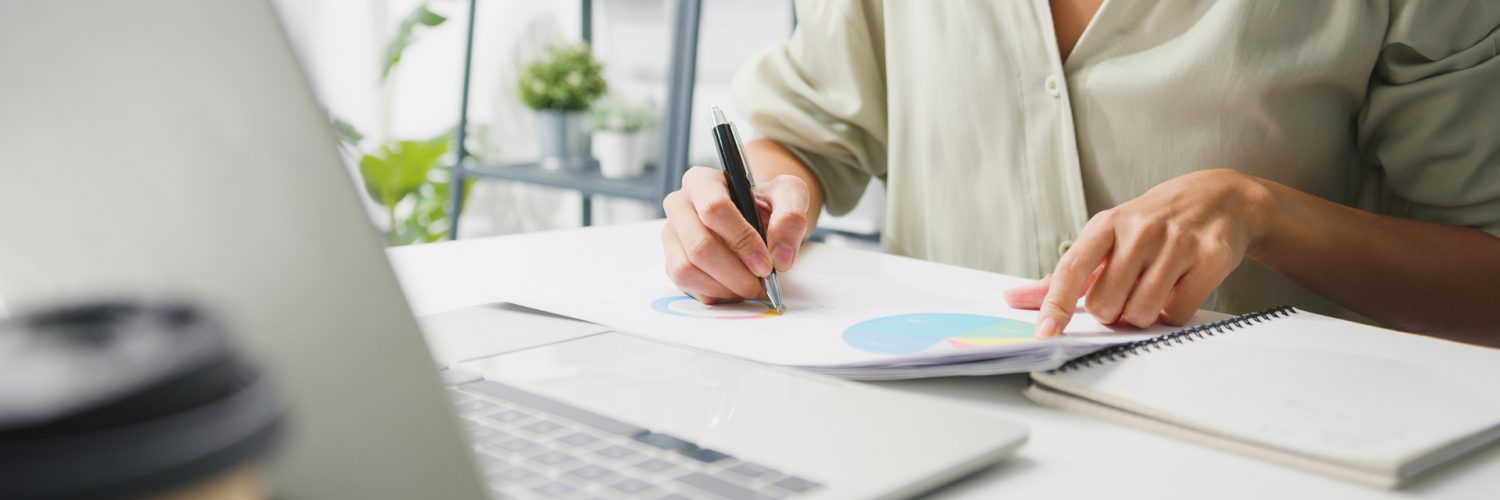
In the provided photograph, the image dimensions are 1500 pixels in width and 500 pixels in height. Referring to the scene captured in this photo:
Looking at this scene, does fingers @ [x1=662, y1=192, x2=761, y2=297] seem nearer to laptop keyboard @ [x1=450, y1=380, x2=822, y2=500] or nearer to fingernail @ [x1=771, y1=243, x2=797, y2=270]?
fingernail @ [x1=771, y1=243, x2=797, y2=270]

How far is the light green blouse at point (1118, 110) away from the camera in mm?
832

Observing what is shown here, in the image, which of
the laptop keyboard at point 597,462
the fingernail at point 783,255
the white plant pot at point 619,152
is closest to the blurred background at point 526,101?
the white plant pot at point 619,152

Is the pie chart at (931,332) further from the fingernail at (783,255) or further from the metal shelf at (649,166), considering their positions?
the metal shelf at (649,166)

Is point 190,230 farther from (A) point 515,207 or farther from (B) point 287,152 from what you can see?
(A) point 515,207

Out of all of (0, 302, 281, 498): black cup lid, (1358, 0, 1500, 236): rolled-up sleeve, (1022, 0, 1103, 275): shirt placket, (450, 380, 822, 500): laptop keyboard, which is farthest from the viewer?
(1022, 0, 1103, 275): shirt placket

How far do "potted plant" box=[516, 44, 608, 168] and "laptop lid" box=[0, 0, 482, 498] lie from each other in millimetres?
2397

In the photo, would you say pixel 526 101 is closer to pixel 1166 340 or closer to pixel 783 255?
pixel 783 255

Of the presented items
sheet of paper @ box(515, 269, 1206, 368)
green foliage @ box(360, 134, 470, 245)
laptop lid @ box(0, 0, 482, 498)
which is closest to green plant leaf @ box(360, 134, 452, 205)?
green foliage @ box(360, 134, 470, 245)

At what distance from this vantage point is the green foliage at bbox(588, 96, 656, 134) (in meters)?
2.50

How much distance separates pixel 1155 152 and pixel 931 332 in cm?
42

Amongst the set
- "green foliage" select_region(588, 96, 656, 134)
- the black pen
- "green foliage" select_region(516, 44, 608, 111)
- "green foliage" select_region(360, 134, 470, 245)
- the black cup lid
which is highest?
the black cup lid

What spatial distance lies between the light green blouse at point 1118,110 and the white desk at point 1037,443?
224mm

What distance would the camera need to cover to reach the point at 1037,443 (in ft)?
1.52

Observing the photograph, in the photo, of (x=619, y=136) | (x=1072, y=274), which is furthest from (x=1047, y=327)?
(x=619, y=136)
